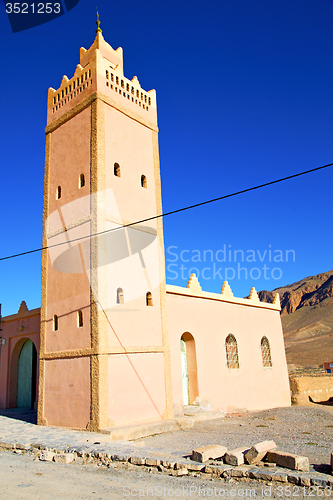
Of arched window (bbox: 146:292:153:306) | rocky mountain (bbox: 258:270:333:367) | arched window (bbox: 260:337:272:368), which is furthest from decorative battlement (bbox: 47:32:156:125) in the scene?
rocky mountain (bbox: 258:270:333:367)

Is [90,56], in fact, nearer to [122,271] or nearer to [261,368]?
[122,271]

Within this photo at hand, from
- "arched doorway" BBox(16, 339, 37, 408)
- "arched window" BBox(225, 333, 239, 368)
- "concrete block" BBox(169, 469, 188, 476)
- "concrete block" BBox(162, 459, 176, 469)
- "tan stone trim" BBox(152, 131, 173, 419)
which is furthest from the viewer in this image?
"arched window" BBox(225, 333, 239, 368)

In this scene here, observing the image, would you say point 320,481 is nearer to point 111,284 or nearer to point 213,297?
point 111,284

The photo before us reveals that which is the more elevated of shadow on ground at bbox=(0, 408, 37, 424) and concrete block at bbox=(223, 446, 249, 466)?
concrete block at bbox=(223, 446, 249, 466)

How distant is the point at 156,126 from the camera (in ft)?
47.7

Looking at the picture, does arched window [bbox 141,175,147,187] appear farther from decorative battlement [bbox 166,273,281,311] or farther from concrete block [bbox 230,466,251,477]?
concrete block [bbox 230,466,251,477]

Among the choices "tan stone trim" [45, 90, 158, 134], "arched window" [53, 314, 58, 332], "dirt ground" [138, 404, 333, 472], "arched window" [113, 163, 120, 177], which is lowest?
"dirt ground" [138, 404, 333, 472]

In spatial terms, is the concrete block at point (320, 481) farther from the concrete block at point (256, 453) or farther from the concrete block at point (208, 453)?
the concrete block at point (208, 453)

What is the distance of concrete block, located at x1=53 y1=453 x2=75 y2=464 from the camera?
7.17 m

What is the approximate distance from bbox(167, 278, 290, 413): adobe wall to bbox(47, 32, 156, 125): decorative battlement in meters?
6.71

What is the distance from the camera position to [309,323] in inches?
3406

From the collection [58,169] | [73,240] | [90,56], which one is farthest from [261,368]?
[90,56]

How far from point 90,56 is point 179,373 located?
11122 millimetres

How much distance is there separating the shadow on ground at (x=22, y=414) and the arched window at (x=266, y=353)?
33.6 ft
